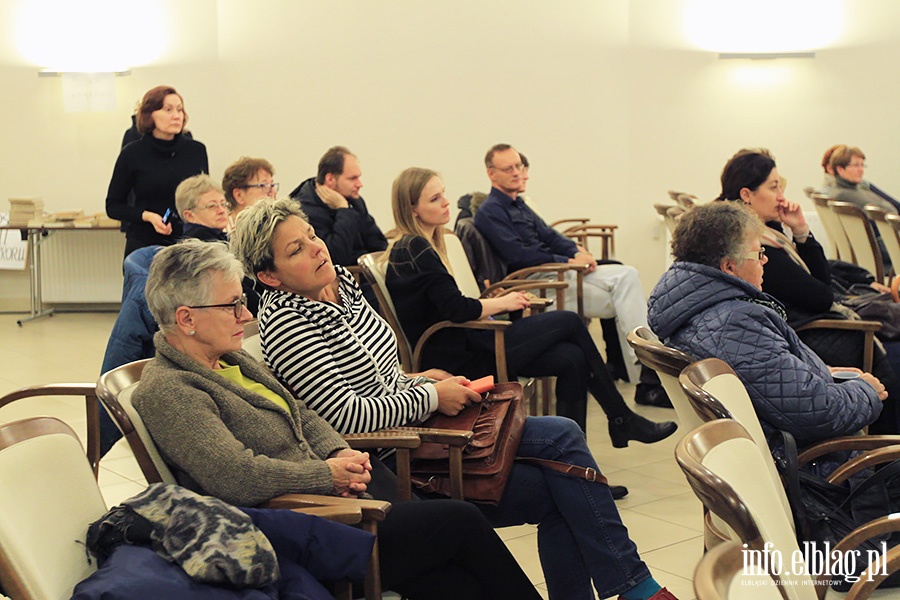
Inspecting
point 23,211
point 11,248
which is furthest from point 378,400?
point 11,248

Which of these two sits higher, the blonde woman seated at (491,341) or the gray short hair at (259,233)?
the gray short hair at (259,233)

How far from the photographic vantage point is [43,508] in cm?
162

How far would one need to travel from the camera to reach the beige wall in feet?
26.7

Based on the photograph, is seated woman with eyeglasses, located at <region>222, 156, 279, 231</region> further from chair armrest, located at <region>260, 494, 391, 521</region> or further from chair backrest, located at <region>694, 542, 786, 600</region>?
chair backrest, located at <region>694, 542, 786, 600</region>

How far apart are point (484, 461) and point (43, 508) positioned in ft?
3.51

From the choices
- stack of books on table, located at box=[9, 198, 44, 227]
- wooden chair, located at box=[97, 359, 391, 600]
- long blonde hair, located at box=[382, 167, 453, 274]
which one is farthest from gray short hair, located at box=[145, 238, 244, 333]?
stack of books on table, located at box=[9, 198, 44, 227]

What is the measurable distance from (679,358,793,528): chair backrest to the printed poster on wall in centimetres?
723

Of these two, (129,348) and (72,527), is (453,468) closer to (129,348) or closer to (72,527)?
(72,527)

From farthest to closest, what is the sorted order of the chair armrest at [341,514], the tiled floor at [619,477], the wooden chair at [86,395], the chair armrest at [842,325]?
the chair armrest at [842,325] < the tiled floor at [619,477] < the wooden chair at [86,395] < the chair armrest at [341,514]

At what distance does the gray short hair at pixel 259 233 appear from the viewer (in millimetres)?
2545

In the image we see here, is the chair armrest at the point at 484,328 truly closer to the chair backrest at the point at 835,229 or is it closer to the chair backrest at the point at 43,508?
the chair backrest at the point at 43,508

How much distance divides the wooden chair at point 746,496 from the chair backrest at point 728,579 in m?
0.04

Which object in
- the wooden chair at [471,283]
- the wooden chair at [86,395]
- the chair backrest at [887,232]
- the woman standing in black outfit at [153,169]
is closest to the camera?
the wooden chair at [86,395]

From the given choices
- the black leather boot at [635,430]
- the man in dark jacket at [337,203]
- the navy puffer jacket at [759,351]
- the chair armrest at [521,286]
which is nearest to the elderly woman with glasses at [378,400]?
the navy puffer jacket at [759,351]
